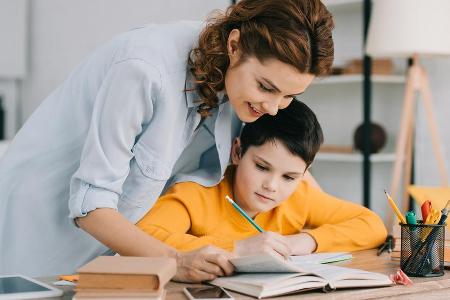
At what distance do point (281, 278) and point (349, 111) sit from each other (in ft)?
10.3

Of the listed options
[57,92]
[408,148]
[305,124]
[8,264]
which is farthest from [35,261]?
[408,148]

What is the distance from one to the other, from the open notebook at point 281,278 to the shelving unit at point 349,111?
8.78ft

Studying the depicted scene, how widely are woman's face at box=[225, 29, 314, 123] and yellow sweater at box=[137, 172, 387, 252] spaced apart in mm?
260

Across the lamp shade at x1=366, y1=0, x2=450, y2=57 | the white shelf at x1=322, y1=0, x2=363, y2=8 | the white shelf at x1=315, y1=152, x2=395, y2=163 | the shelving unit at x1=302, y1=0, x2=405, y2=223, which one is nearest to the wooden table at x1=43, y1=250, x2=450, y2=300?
the lamp shade at x1=366, y1=0, x2=450, y2=57

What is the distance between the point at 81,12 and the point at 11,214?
328cm

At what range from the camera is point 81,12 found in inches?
180

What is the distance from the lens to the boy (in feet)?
5.01

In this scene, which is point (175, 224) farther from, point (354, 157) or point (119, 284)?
point (354, 157)

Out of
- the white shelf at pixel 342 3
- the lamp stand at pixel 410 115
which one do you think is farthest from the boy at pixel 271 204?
the white shelf at pixel 342 3

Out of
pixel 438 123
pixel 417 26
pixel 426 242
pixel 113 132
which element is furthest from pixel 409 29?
pixel 113 132

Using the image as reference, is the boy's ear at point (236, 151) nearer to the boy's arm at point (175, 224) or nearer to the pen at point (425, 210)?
the boy's arm at point (175, 224)

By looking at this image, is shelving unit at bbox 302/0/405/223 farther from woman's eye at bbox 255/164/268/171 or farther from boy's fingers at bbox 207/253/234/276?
boy's fingers at bbox 207/253/234/276

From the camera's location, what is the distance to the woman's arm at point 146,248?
1182 millimetres

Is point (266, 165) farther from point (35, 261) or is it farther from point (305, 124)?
point (35, 261)
